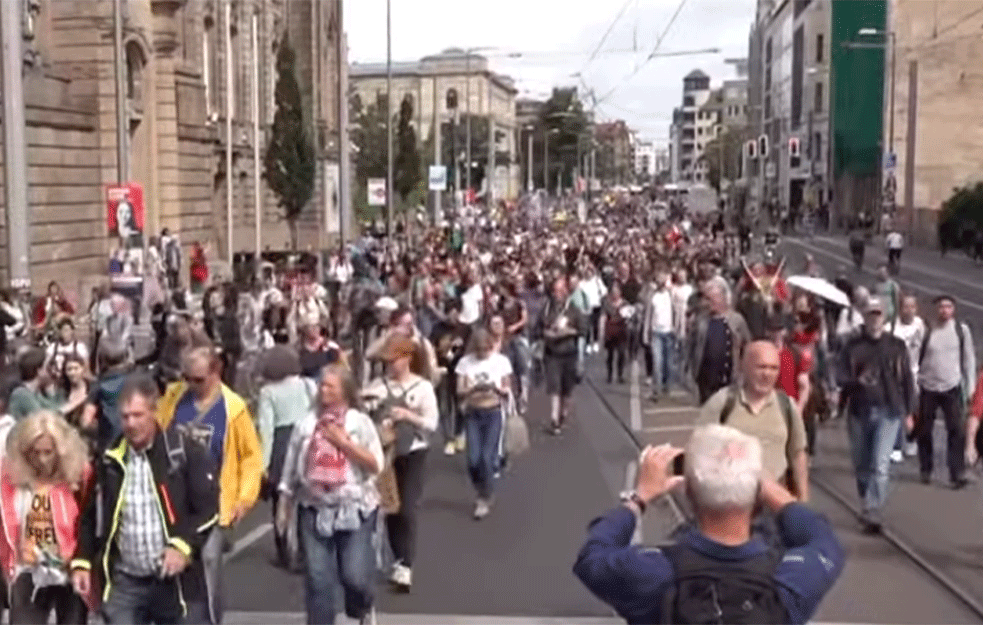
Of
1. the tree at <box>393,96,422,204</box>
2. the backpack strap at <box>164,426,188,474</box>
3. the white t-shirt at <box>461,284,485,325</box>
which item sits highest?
the tree at <box>393,96,422,204</box>

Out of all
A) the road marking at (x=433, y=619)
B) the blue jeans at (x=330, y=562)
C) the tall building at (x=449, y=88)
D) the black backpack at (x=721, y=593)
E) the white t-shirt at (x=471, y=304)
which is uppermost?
the tall building at (x=449, y=88)

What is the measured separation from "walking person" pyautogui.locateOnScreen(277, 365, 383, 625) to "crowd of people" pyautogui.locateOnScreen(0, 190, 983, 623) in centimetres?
1

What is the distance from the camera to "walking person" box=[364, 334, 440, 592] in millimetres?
8836

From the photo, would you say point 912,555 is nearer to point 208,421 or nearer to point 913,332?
point 913,332

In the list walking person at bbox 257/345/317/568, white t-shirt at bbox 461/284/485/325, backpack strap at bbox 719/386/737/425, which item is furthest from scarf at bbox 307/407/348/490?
white t-shirt at bbox 461/284/485/325

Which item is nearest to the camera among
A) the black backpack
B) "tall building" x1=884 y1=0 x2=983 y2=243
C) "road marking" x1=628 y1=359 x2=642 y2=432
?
the black backpack

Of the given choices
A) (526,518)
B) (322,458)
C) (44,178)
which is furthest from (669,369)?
(44,178)

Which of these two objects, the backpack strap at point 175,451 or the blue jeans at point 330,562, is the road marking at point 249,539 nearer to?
the blue jeans at point 330,562

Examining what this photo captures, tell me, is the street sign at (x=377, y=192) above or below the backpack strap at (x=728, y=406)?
above

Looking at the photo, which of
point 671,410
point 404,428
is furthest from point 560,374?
point 404,428

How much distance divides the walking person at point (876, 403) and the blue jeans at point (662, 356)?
24.8 ft

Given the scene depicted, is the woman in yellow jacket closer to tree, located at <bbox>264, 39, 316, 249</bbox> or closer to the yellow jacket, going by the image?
the yellow jacket

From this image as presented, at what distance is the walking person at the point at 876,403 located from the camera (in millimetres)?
10781

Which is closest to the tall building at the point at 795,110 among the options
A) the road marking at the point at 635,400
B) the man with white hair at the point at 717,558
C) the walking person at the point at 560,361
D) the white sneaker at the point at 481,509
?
the road marking at the point at 635,400
